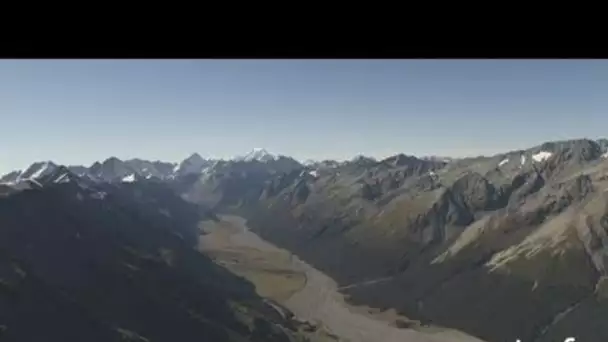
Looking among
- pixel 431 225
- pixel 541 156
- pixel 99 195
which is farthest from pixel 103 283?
pixel 541 156

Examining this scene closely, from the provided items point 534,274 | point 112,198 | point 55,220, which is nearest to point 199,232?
point 112,198

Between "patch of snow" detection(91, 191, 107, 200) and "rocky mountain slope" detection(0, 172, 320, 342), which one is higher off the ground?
"patch of snow" detection(91, 191, 107, 200)

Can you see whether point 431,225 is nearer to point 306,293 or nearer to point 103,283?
point 306,293

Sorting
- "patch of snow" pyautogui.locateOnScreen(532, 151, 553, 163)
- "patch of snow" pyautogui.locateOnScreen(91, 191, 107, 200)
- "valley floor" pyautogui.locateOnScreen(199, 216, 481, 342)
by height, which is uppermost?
"patch of snow" pyautogui.locateOnScreen(532, 151, 553, 163)

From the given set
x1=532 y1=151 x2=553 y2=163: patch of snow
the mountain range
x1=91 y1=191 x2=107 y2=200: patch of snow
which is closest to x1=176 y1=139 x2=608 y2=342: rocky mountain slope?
the mountain range

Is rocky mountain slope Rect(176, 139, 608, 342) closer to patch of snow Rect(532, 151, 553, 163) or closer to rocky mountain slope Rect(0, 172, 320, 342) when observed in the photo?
patch of snow Rect(532, 151, 553, 163)

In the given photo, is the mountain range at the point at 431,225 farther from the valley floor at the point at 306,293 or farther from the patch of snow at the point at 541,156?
the valley floor at the point at 306,293

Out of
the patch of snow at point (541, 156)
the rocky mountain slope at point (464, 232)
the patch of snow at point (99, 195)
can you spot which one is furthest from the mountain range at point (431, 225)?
the patch of snow at point (541, 156)
